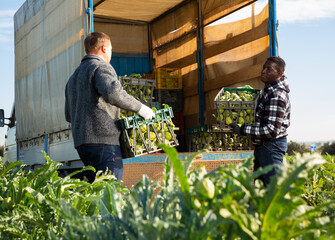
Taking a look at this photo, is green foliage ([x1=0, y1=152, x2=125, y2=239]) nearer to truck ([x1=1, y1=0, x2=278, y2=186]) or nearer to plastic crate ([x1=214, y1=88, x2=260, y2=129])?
plastic crate ([x1=214, y1=88, x2=260, y2=129])

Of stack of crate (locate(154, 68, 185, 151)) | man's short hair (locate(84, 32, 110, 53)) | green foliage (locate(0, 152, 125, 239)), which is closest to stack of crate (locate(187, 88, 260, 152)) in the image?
stack of crate (locate(154, 68, 185, 151))

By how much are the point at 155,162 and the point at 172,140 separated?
1.31ft

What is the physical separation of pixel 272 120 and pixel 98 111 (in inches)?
74.3

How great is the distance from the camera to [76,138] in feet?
15.8

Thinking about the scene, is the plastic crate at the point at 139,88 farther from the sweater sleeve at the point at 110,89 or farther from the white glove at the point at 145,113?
the sweater sleeve at the point at 110,89

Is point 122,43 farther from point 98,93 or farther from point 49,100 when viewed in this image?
point 98,93

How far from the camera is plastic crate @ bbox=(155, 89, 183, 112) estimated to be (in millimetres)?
10028

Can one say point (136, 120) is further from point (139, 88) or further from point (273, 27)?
point (273, 27)

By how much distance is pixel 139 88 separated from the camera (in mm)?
8609

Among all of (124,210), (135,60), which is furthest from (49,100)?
(124,210)

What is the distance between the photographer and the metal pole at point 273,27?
7.64 metres

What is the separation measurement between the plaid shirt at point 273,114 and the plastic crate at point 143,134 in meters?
1.26

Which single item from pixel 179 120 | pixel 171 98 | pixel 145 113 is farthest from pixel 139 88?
pixel 145 113

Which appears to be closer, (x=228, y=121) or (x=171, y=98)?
(x=228, y=121)
